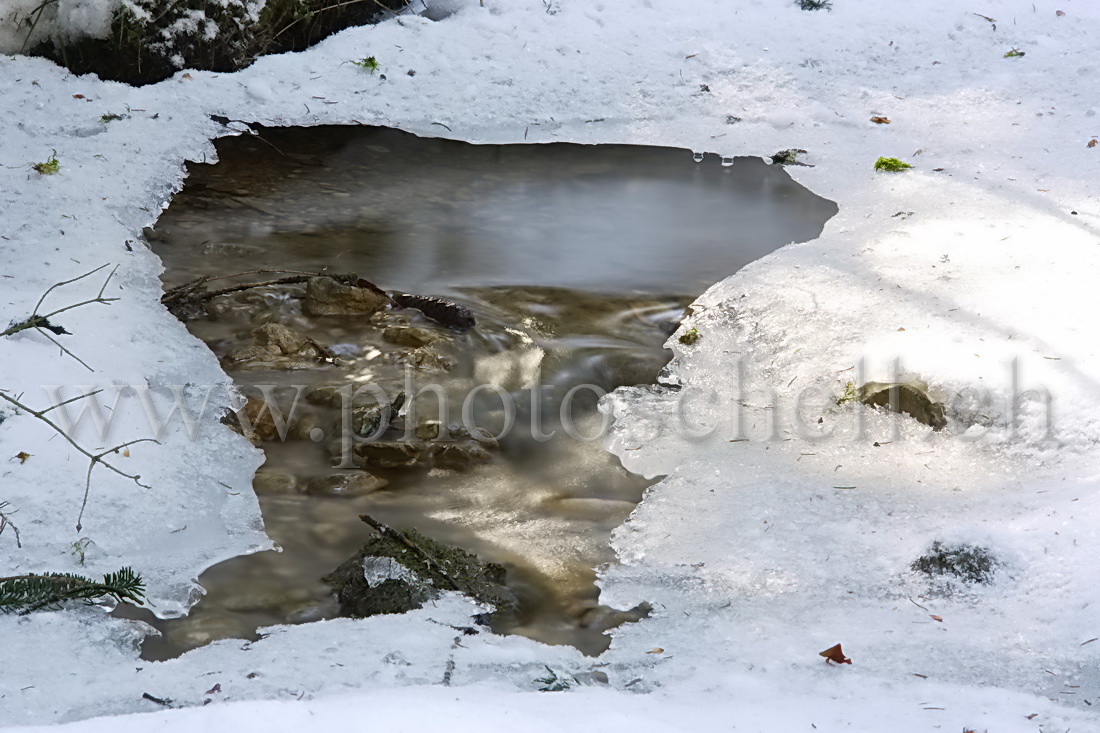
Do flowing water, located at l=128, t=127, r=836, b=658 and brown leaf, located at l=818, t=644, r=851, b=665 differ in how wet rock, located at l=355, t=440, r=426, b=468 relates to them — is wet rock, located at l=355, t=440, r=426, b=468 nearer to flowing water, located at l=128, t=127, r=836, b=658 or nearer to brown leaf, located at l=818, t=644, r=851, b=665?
flowing water, located at l=128, t=127, r=836, b=658

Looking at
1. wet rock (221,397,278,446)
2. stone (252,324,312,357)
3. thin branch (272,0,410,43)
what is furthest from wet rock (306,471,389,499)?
thin branch (272,0,410,43)

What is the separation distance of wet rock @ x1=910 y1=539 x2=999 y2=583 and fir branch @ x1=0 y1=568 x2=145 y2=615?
2.39m

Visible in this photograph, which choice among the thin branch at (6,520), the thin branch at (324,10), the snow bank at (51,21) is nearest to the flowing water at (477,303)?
the thin branch at (6,520)

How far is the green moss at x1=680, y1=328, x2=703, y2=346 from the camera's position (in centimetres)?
468

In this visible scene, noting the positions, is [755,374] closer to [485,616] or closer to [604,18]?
[485,616]

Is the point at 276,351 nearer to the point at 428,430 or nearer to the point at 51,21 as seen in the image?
the point at 428,430

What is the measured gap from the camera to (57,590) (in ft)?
8.42

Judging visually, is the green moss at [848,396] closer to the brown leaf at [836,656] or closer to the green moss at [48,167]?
the brown leaf at [836,656]

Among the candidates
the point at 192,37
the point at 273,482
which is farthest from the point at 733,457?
the point at 192,37

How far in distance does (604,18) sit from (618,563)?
6.78 meters

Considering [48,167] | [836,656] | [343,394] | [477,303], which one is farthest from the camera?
[48,167]

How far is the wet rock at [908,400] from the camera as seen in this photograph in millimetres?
3658

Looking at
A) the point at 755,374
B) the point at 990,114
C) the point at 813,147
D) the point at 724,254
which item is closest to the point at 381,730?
the point at 755,374

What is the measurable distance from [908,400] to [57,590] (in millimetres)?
3169
